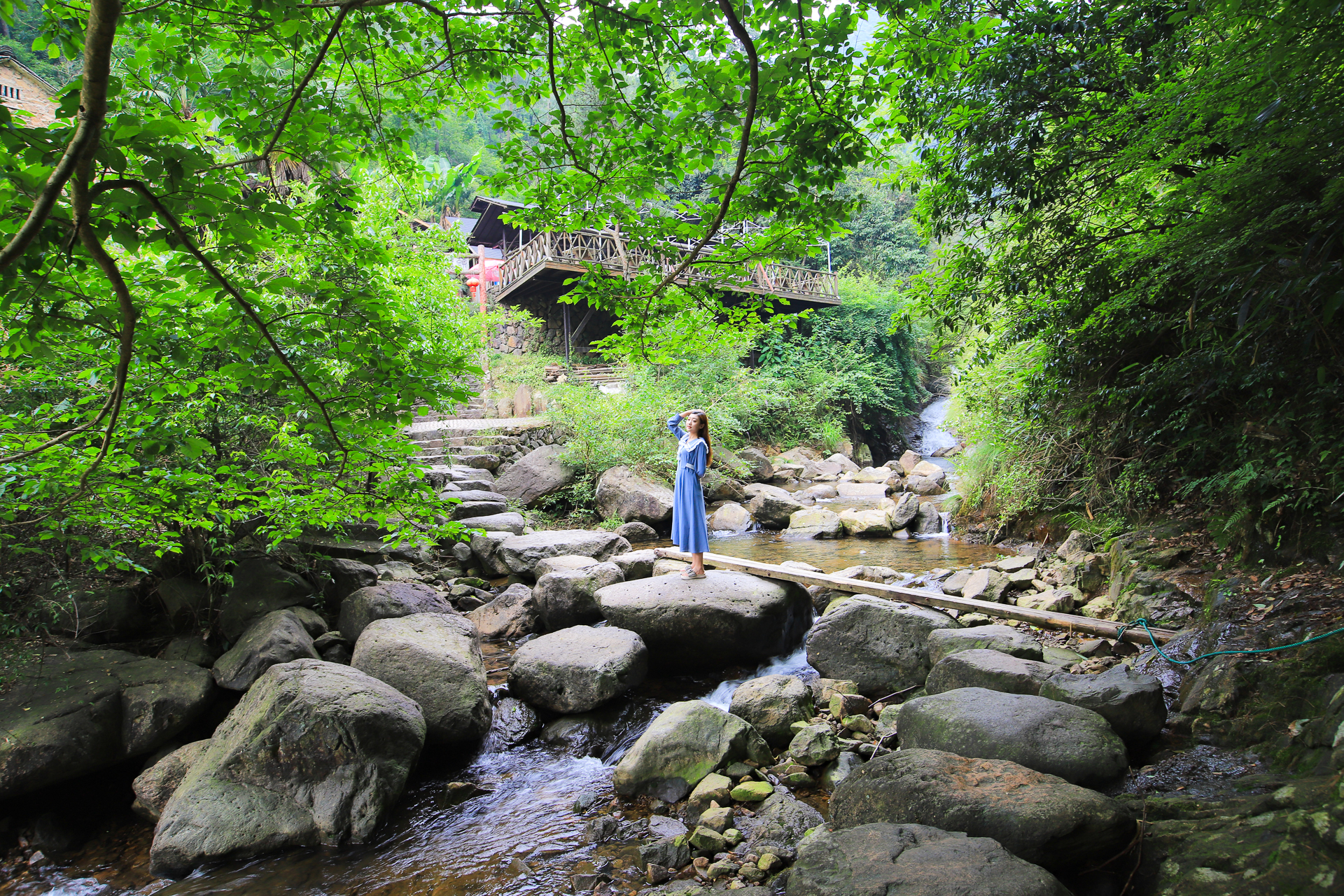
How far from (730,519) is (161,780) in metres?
9.26

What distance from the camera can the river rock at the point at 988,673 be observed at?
4.03 m

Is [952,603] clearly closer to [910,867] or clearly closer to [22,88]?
[910,867]

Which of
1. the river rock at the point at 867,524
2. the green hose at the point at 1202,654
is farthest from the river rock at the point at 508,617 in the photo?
the river rock at the point at 867,524

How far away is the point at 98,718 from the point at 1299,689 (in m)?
6.61

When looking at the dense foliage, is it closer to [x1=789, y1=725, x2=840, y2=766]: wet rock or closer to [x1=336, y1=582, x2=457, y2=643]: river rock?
[x1=789, y1=725, x2=840, y2=766]: wet rock

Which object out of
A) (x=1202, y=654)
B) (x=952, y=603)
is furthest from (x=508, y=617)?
(x=1202, y=654)

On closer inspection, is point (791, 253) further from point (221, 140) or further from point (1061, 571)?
point (1061, 571)

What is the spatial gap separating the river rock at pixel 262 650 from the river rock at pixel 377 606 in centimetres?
41

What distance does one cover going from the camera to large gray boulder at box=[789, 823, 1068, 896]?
216cm

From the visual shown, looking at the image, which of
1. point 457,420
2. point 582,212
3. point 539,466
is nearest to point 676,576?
point 582,212

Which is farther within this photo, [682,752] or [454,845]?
[682,752]

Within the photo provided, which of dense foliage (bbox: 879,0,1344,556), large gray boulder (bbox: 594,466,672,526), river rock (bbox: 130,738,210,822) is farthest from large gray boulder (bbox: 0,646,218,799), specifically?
large gray boulder (bbox: 594,466,672,526)

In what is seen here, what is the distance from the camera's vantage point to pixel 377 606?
5484 mm

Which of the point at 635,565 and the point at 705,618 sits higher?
the point at 635,565
